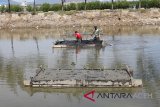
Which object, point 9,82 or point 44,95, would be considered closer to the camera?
point 44,95

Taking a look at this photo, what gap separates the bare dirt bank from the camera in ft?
225

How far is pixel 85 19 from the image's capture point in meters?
70.1

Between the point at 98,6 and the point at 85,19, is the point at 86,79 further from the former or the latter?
the point at 98,6

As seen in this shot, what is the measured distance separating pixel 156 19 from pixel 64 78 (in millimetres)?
51900

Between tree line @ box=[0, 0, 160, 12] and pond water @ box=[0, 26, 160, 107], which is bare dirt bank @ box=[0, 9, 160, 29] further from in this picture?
pond water @ box=[0, 26, 160, 107]

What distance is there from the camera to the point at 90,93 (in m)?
17.4

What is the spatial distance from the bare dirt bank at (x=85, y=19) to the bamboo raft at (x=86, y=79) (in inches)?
1908

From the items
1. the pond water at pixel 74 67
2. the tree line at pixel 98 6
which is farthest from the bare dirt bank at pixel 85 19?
the pond water at pixel 74 67

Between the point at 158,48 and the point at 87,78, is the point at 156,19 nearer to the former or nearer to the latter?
the point at 158,48

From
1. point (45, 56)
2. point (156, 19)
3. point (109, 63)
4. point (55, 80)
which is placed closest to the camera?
point (55, 80)

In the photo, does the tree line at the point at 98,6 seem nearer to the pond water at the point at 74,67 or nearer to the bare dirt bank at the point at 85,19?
the bare dirt bank at the point at 85,19

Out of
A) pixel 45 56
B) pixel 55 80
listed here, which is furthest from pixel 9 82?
pixel 45 56

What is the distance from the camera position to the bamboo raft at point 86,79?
59.3 ft

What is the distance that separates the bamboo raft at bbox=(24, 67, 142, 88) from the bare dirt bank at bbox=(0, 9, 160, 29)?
4846 centimetres
